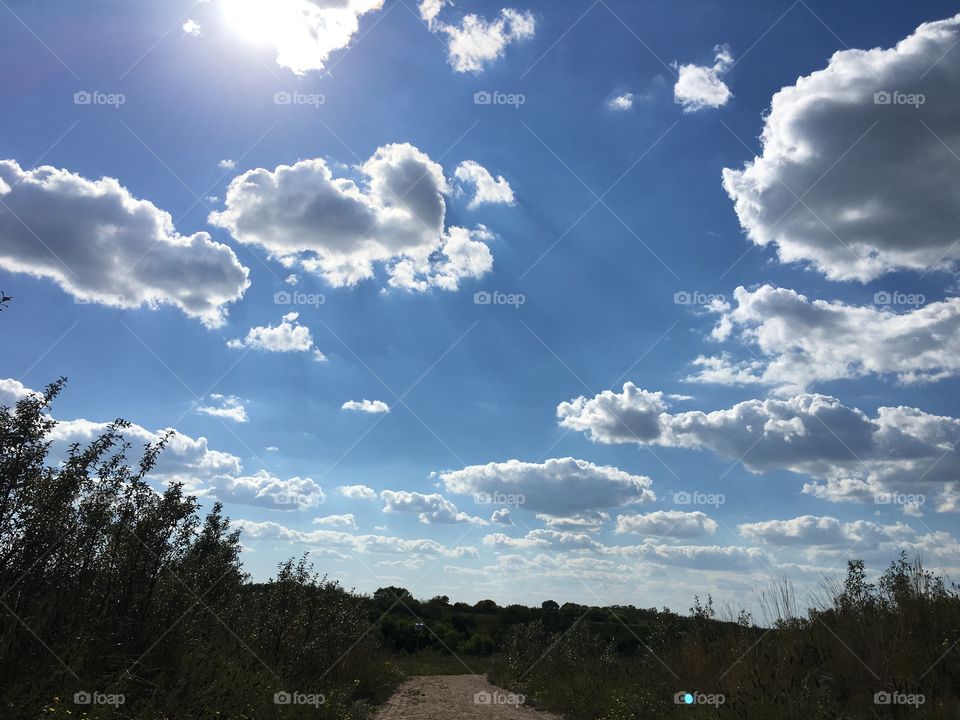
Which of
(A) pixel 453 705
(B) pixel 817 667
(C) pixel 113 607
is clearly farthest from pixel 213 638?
(B) pixel 817 667

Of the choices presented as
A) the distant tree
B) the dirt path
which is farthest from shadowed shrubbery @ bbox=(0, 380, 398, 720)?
the distant tree

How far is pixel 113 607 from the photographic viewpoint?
32.2ft

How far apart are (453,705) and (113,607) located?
33.8ft

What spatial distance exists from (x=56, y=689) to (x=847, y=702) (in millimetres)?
10783

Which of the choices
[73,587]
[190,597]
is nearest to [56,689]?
[73,587]

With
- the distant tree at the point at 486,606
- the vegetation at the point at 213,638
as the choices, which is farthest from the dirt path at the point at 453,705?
the distant tree at the point at 486,606

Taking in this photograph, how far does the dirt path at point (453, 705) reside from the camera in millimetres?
14633

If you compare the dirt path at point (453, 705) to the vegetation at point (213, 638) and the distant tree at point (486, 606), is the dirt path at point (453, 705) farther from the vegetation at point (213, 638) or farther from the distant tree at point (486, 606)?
the distant tree at point (486, 606)

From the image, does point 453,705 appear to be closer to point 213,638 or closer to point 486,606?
point 213,638

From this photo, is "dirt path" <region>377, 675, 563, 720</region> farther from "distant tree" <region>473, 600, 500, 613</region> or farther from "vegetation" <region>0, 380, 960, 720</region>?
"distant tree" <region>473, 600, 500, 613</region>

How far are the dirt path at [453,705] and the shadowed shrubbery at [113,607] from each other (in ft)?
5.92

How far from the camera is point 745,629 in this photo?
565 inches

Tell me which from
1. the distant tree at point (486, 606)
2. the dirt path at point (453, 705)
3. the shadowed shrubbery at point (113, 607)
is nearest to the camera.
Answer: the shadowed shrubbery at point (113, 607)

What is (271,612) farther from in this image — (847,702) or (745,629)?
(847,702)
